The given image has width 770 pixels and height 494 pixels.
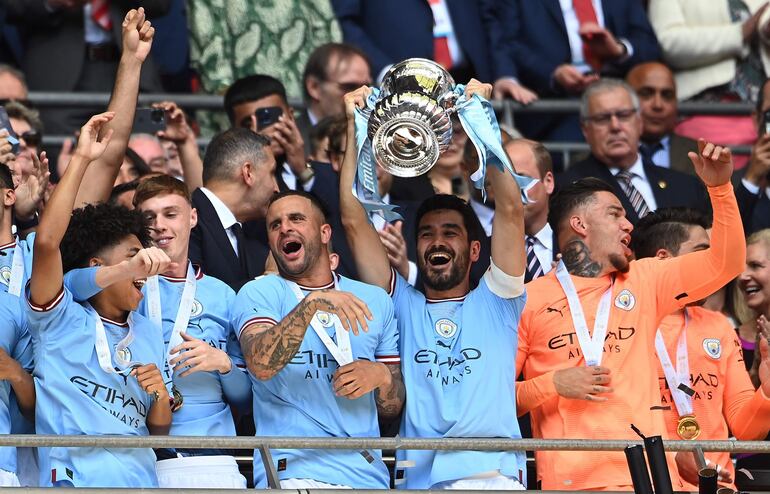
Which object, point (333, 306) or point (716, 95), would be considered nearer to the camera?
point (333, 306)

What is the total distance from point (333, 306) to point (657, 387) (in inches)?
63.9

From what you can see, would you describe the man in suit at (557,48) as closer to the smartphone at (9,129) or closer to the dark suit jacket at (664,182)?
the dark suit jacket at (664,182)

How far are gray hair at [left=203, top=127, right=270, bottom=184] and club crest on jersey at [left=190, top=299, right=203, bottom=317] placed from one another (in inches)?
49.1

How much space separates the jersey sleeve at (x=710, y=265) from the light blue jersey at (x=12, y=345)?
2.82 metres

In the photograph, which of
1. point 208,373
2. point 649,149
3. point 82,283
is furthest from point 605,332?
point 649,149

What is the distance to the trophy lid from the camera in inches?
276

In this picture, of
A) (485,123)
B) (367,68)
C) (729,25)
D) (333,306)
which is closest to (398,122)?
(485,123)

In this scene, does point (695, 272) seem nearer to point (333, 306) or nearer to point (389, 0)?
point (333, 306)

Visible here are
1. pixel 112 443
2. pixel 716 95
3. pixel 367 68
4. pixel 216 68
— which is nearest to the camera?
pixel 112 443

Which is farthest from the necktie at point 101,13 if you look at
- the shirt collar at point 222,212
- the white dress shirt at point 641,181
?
the white dress shirt at point 641,181

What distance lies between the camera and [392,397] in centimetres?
715

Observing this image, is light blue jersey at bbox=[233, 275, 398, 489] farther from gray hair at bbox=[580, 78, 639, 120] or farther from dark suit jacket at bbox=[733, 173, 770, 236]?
gray hair at bbox=[580, 78, 639, 120]

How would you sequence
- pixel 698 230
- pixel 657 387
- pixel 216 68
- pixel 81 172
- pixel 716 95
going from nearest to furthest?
pixel 81 172 < pixel 657 387 < pixel 698 230 < pixel 216 68 < pixel 716 95

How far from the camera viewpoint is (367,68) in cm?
1012
